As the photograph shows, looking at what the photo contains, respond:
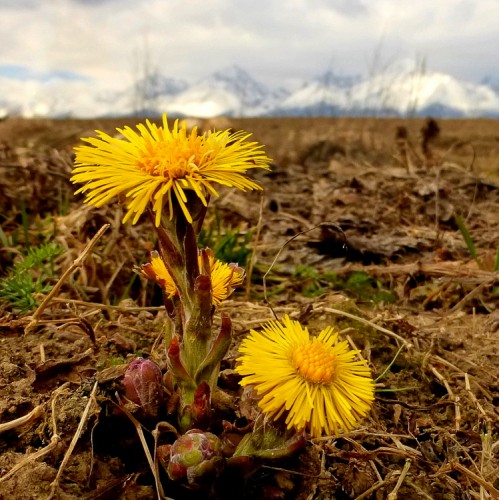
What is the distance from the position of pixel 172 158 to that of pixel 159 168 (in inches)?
1.2

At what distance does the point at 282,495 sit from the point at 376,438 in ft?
1.16

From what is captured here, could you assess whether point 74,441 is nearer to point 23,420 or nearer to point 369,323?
point 23,420

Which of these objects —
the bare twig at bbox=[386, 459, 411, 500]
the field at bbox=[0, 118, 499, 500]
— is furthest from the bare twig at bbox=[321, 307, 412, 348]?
the bare twig at bbox=[386, 459, 411, 500]

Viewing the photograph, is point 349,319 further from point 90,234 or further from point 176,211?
point 90,234

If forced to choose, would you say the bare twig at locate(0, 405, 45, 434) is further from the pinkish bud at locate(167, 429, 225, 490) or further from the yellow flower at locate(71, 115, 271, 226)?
the yellow flower at locate(71, 115, 271, 226)

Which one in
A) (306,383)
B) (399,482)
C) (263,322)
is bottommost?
(399,482)

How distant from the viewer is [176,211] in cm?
113

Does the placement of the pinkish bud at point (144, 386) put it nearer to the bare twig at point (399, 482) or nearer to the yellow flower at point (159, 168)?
the yellow flower at point (159, 168)

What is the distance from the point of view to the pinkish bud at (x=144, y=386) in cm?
128

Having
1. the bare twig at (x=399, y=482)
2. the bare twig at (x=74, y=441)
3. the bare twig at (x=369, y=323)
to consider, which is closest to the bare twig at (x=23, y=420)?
the bare twig at (x=74, y=441)

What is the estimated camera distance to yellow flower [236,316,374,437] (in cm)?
104

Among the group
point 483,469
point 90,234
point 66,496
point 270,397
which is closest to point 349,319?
point 483,469

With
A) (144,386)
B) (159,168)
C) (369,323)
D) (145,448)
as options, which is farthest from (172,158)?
(369,323)

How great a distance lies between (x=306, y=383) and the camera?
106 centimetres
